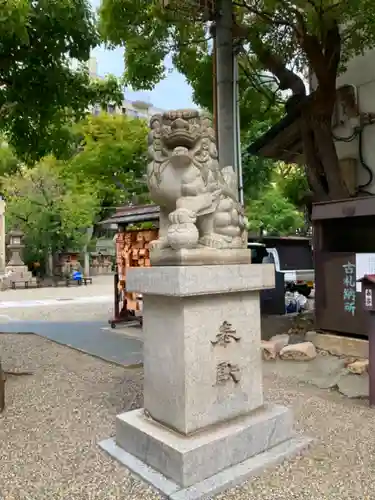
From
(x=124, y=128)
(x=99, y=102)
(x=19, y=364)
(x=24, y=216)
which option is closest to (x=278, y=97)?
(x=99, y=102)

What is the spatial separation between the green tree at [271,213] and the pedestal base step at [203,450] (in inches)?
768

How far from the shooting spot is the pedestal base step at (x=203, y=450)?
2947mm

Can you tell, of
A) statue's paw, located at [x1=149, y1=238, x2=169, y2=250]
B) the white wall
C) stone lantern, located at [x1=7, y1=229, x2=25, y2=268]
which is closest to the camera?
statue's paw, located at [x1=149, y1=238, x2=169, y2=250]

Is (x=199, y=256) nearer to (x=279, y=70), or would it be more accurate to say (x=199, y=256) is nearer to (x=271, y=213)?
(x=279, y=70)

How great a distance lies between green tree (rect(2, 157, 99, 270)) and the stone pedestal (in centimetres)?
2059

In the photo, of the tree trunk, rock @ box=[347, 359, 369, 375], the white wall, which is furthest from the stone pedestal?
the white wall

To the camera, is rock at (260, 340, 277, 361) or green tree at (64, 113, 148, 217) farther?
green tree at (64, 113, 148, 217)

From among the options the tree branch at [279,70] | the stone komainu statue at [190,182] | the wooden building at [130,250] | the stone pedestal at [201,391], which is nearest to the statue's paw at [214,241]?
the stone komainu statue at [190,182]

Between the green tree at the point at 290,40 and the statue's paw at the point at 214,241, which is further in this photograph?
the green tree at the point at 290,40

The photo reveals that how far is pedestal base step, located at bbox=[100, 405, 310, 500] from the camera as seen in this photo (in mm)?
2947

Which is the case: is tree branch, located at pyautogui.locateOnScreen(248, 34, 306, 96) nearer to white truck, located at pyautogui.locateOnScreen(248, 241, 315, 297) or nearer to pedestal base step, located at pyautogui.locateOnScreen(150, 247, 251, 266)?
white truck, located at pyautogui.locateOnScreen(248, 241, 315, 297)

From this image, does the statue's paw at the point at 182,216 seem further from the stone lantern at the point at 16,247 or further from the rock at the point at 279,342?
the stone lantern at the point at 16,247

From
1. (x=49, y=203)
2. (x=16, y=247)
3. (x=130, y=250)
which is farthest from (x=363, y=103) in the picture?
(x=16, y=247)

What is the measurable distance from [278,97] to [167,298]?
958cm
